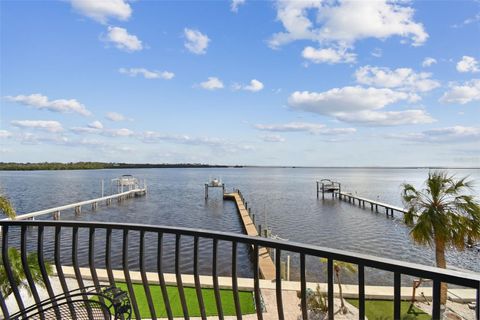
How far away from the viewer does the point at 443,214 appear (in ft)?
42.6

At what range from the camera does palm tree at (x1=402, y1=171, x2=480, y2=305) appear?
41.5ft

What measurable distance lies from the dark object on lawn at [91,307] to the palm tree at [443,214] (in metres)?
13.5

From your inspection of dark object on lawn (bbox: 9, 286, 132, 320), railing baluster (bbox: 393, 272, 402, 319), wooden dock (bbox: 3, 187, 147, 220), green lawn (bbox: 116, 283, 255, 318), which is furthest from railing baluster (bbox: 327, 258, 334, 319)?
wooden dock (bbox: 3, 187, 147, 220)

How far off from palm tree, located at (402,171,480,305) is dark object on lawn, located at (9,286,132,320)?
13.5 m

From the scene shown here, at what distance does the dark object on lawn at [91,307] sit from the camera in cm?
194

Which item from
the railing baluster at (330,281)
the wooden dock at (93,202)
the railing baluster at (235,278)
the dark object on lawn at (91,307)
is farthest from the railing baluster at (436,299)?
the wooden dock at (93,202)

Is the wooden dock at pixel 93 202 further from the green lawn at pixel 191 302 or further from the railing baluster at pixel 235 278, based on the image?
the railing baluster at pixel 235 278

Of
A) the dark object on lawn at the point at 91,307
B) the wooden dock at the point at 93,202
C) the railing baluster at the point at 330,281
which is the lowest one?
the wooden dock at the point at 93,202

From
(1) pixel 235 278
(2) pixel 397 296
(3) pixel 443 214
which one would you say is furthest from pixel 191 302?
(2) pixel 397 296

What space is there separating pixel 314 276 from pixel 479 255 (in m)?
12.7

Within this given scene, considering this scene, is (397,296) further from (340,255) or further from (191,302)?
(191,302)

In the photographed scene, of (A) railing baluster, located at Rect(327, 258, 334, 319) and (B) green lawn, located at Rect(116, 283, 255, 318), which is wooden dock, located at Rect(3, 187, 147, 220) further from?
(A) railing baluster, located at Rect(327, 258, 334, 319)

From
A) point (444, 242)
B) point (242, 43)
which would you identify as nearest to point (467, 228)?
point (444, 242)

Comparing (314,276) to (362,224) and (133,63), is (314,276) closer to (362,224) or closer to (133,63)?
(133,63)
